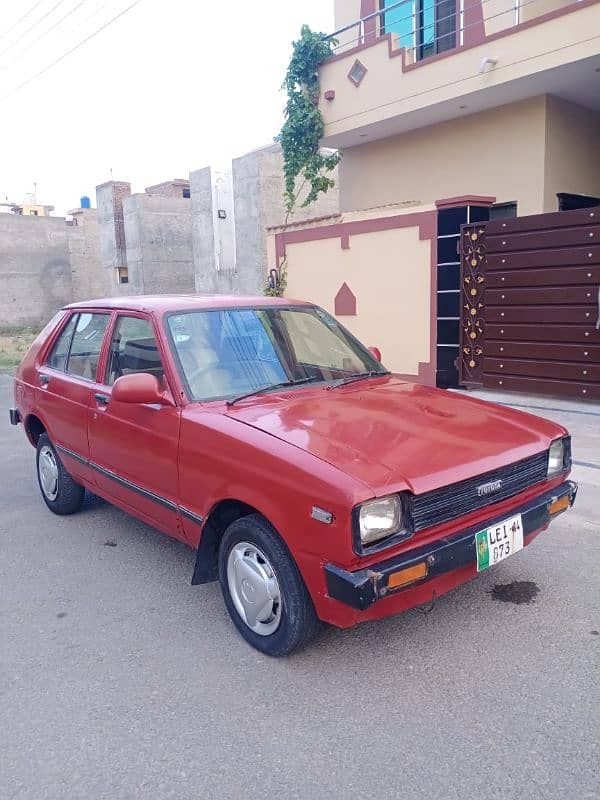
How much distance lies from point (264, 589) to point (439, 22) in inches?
442

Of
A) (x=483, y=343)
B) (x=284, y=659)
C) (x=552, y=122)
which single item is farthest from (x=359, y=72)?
(x=284, y=659)

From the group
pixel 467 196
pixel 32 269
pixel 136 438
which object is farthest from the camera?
pixel 32 269

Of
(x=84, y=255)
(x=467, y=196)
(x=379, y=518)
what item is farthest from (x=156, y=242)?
(x=379, y=518)

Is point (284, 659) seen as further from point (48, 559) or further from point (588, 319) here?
point (588, 319)

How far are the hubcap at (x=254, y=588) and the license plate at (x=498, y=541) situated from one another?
0.92m

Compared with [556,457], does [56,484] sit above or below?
below

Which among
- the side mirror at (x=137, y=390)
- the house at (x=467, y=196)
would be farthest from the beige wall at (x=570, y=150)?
the side mirror at (x=137, y=390)

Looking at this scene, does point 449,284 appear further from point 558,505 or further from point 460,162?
point 558,505

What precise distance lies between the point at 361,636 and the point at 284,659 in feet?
1.38

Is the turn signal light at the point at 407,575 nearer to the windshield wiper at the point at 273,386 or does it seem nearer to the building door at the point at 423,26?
the windshield wiper at the point at 273,386

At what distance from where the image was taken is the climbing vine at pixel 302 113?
12.3 metres

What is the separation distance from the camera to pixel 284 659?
3.21 metres

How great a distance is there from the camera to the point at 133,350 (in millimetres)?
4340

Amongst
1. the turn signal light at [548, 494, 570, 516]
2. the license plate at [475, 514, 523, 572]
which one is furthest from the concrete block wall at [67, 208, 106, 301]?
the license plate at [475, 514, 523, 572]
